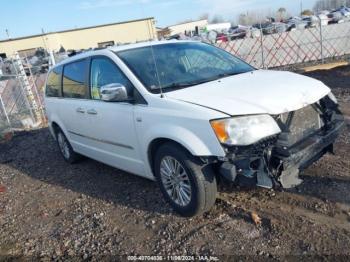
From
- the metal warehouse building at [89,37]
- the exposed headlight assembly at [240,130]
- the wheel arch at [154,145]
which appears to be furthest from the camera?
the metal warehouse building at [89,37]

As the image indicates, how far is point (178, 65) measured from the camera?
14.4 ft

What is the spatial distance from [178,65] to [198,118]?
1197 mm

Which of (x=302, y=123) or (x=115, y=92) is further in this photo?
(x=115, y=92)

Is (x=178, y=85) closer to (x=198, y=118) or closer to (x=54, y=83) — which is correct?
(x=198, y=118)

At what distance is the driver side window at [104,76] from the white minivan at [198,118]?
0.01 metres

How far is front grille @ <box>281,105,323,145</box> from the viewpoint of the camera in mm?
3490

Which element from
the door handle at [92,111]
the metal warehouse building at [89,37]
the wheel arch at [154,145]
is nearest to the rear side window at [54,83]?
the door handle at [92,111]

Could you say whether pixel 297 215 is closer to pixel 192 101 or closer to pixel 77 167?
pixel 192 101

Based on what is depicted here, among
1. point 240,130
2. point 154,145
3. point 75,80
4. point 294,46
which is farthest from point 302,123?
point 294,46

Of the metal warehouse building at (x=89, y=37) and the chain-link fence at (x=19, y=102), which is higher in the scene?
the chain-link fence at (x=19, y=102)

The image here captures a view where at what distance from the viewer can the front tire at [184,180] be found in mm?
3570

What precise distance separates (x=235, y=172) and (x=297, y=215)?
31.9 inches

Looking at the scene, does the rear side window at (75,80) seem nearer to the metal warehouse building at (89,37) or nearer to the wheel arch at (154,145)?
the wheel arch at (154,145)

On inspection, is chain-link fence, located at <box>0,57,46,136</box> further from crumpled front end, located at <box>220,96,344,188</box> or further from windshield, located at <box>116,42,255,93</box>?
crumpled front end, located at <box>220,96,344,188</box>
